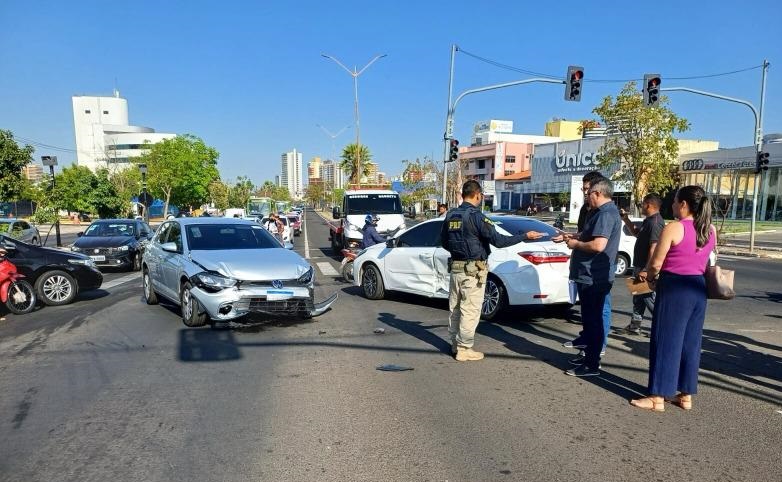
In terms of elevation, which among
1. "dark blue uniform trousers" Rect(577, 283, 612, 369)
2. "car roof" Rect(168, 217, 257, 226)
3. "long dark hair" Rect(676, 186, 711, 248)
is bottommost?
"dark blue uniform trousers" Rect(577, 283, 612, 369)

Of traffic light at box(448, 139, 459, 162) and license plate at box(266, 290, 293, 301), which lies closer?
license plate at box(266, 290, 293, 301)

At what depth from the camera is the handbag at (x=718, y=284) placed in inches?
166

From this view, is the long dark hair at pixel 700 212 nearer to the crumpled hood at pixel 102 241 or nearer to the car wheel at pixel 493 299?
the car wheel at pixel 493 299

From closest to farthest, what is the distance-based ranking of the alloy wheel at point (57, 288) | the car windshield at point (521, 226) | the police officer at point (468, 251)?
the police officer at point (468, 251) < the car windshield at point (521, 226) < the alloy wheel at point (57, 288)

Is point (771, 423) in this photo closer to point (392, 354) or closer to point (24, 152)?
point (392, 354)

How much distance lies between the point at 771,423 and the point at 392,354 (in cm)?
360

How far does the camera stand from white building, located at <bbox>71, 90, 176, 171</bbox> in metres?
120

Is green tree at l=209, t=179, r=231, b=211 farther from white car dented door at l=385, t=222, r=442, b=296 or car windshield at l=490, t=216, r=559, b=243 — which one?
car windshield at l=490, t=216, r=559, b=243

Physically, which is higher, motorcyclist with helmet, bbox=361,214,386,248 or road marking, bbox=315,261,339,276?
motorcyclist with helmet, bbox=361,214,386,248

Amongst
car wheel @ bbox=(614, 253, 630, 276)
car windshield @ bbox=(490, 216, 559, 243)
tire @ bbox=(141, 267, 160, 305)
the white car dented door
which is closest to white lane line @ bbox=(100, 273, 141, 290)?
tire @ bbox=(141, 267, 160, 305)

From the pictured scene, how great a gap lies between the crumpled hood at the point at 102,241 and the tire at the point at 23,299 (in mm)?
5908

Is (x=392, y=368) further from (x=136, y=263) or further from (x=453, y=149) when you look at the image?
(x=453, y=149)

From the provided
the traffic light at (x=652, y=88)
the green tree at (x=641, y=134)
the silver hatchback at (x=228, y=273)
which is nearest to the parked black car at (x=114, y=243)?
the silver hatchback at (x=228, y=273)

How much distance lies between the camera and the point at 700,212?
423 centimetres
